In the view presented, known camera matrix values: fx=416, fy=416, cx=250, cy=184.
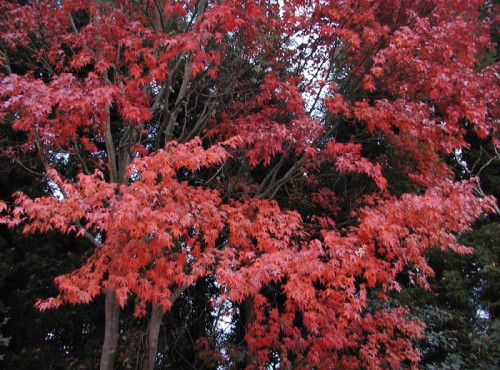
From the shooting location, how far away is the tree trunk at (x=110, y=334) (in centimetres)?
A: 499

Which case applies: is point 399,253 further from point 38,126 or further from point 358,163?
point 38,126

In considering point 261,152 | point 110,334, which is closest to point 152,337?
point 110,334

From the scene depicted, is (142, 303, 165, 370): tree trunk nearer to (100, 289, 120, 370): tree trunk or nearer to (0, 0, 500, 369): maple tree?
(0, 0, 500, 369): maple tree

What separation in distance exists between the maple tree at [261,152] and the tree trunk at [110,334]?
0.09 feet

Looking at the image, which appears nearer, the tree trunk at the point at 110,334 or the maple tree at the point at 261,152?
the maple tree at the point at 261,152

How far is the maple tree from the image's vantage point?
3975 millimetres

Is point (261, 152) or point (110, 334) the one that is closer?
point (110, 334)

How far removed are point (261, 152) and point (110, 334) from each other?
2943mm

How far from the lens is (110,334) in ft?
→ 16.6

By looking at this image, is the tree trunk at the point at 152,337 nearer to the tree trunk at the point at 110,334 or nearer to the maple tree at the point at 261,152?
the maple tree at the point at 261,152

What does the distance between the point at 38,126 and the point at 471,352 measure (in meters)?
6.47

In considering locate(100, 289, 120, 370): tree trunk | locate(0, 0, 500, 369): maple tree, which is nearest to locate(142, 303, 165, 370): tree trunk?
locate(0, 0, 500, 369): maple tree

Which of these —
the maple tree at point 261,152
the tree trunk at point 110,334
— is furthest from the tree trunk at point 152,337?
the tree trunk at point 110,334

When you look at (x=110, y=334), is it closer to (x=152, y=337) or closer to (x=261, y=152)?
(x=152, y=337)
